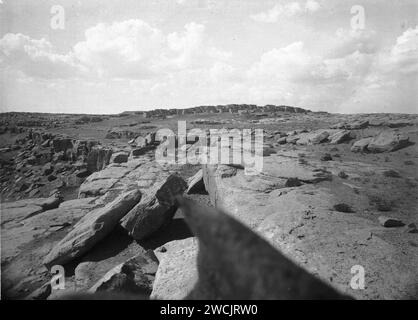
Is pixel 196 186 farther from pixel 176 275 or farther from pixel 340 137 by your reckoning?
pixel 340 137

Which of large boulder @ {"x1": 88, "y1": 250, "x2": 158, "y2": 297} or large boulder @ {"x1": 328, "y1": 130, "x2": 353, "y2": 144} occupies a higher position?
large boulder @ {"x1": 328, "y1": 130, "x2": 353, "y2": 144}

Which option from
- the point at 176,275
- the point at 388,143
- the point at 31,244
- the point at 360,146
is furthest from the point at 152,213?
the point at 388,143

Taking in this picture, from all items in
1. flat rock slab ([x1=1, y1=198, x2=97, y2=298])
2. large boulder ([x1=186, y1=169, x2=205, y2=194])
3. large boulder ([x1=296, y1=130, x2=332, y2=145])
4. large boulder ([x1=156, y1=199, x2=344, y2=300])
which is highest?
large boulder ([x1=296, y1=130, x2=332, y2=145])

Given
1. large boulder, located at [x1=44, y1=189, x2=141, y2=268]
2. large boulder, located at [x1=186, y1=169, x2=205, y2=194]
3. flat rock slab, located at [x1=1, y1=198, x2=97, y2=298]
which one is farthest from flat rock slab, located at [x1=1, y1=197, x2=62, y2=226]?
large boulder, located at [x1=186, y1=169, x2=205, y2=194]

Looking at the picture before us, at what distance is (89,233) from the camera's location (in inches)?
373

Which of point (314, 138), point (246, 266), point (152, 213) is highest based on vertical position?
point (314, 138)

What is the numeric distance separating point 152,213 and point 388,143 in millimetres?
17914

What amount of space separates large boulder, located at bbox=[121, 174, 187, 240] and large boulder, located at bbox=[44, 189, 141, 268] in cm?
48

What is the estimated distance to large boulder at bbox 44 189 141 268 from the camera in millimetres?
9016

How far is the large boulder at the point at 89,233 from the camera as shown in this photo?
29.6 ft

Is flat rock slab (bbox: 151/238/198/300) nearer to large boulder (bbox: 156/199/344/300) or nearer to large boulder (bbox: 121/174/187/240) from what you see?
large boulder (bbox: 121/174/187/240)

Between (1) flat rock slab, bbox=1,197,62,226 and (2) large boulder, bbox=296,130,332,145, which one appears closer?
(1) flat rock slab, bbox=1,197,62,226

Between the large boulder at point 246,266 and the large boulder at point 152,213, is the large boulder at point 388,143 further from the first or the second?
the large boulder at point 246,266
